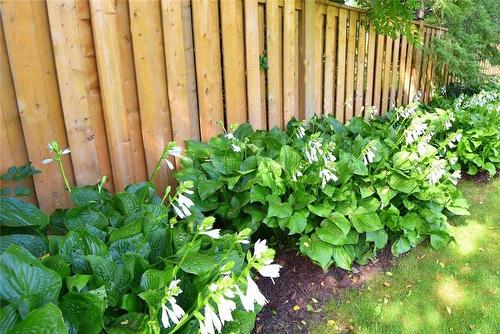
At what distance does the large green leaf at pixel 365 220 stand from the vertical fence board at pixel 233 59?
1.20 metres

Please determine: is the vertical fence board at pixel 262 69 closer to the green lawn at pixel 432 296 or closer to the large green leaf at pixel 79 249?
the green lawn at pixel 432 296

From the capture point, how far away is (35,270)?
1.25m

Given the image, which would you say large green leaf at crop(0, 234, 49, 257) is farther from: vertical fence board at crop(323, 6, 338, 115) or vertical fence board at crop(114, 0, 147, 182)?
vertical fence board at crop(323, 6, 338, 115)

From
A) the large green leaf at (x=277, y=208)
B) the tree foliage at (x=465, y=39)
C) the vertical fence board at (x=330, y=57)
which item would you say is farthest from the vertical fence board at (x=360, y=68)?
the large green leaf at (x=277, y=208)

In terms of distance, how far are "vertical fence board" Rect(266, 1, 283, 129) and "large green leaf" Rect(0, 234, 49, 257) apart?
2255 mm

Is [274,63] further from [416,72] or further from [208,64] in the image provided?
[416,72]

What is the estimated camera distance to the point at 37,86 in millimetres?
1886

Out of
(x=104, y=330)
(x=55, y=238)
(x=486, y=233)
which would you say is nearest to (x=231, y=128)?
(x=55, y=238)

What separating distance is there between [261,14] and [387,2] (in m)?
1.72

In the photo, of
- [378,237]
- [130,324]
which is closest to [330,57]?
[378,237]

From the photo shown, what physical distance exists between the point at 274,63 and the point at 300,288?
1.90m

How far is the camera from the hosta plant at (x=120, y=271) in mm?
1156

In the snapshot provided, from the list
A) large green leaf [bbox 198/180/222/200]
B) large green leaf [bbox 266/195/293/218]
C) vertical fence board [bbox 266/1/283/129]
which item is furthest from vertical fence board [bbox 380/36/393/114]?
large green leaf [bbox 198/180/222/200]

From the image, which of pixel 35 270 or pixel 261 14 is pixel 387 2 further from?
pixel 35 270
